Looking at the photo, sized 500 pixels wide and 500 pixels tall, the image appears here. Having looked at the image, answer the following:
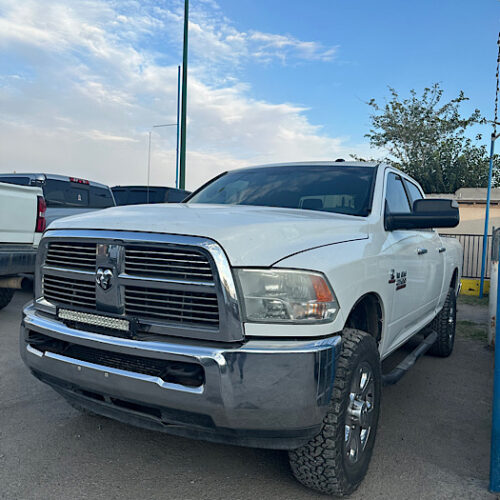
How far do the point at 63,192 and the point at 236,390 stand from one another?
7335mm

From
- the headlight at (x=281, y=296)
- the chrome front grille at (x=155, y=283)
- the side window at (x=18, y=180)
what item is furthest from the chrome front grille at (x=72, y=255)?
the side window at (x=18, y=180)

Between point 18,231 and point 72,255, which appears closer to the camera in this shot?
point 72,255

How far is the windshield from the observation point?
3.45 meters

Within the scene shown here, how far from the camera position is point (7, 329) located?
5746mm

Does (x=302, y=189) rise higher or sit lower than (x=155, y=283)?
higher

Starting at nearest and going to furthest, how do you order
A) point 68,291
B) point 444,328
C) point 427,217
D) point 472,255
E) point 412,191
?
point 68,291
point 427,217
point 412,191
point 444,328
point 472,255

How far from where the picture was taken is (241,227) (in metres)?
2.31

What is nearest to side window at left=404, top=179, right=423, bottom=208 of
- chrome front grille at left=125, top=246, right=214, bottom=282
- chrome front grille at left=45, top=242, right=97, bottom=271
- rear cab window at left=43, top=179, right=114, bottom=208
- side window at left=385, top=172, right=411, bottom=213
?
side window at left=385, top=172, right=411, bottom=213

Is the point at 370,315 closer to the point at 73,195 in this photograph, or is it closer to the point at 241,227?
the point at 241,227

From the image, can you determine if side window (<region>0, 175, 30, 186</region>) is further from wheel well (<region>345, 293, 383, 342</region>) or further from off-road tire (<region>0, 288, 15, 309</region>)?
wheel well (<region>345, 293, 383, 342</region>)

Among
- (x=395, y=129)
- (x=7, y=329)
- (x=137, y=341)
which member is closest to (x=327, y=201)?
(x=137, y=341)

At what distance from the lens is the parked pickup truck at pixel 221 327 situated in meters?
2.12

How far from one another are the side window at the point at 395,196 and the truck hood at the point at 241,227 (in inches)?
37.1

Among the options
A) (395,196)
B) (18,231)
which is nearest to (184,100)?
(18,231)
